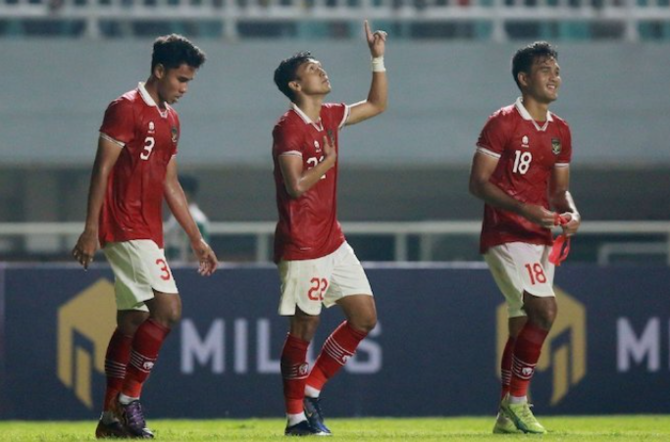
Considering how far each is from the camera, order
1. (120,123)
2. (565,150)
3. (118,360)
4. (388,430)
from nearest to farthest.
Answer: (120,123)
(118,360)
(565,150)
(388,430)

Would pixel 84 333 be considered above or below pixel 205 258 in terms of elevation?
below

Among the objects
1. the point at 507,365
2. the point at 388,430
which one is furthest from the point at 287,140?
the point at 388,430

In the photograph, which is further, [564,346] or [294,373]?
[564,346]

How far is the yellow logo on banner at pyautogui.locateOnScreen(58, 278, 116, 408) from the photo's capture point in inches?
510

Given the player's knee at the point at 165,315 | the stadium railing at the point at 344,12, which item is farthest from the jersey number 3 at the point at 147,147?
the stadium railing at the point at 344,12

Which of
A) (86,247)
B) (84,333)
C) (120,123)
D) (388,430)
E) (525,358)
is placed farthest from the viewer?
(84,333)

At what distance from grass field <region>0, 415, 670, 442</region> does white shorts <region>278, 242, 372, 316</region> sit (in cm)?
71

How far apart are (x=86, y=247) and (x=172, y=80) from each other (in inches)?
40.5

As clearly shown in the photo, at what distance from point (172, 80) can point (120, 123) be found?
1.28 ft

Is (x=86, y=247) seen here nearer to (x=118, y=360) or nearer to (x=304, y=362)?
(x=118, y=360)

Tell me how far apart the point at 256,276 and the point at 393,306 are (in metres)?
0.99

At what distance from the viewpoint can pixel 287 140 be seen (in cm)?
976

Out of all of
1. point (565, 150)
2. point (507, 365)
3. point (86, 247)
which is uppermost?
point (565, 150)

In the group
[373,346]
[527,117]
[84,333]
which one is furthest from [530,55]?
[84,333]
